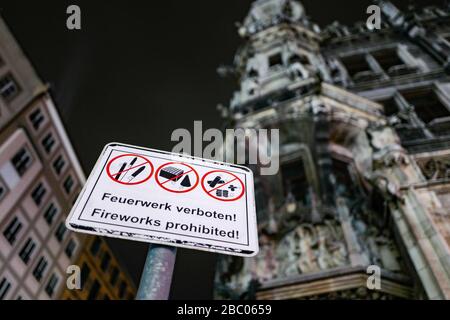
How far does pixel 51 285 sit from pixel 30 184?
30.0 feet

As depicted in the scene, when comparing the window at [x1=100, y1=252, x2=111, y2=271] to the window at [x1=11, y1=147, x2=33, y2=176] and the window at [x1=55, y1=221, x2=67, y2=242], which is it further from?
the window at [x1=11, y1=147, x2=33, y2=176]

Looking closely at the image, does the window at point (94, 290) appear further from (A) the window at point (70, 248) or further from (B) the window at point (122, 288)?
(A) the window at point (70, 248)

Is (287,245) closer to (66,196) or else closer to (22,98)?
(22,98)

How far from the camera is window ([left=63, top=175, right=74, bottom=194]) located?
32875mm

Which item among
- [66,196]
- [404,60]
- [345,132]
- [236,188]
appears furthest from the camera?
[66,196]

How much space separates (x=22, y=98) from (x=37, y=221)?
10046 mm

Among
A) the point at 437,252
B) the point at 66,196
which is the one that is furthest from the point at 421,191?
the point at 66,196

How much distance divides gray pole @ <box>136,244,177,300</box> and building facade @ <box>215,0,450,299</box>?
5.69 meters

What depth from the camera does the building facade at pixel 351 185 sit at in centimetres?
743

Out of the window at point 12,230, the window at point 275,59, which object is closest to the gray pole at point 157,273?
the window at point 275,59

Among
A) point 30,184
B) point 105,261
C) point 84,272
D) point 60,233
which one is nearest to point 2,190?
point 30,184

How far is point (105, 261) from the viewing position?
1735 inches

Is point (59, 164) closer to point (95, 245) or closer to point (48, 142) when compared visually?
point (48, 142)

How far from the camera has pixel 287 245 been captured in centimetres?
926
